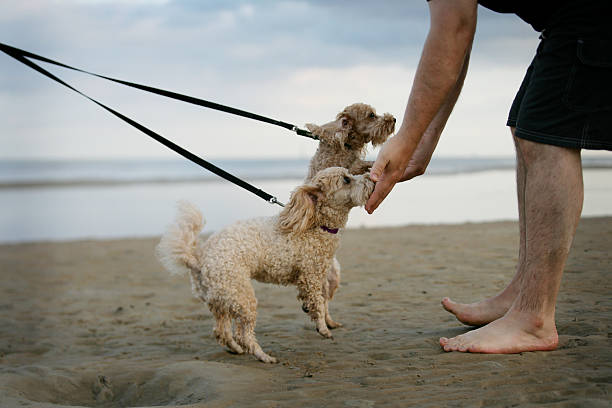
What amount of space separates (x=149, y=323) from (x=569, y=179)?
13.6ft

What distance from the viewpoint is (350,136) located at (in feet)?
17.0

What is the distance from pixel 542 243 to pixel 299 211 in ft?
5.36

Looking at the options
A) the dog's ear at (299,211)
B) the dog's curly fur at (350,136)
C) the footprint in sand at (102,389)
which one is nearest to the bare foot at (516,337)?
the dog's ear at (299,211)

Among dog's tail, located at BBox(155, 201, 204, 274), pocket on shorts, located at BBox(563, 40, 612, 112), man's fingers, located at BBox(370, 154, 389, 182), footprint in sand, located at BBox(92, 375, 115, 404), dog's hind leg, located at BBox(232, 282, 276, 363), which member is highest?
pocket on shorts, located at BBox(563, 40, 612, 112)

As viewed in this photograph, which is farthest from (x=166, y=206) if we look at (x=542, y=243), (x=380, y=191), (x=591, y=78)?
(x=591, y=78)

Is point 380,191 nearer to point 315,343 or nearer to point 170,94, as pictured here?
point 315,343

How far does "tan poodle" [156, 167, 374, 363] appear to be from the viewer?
418 cm

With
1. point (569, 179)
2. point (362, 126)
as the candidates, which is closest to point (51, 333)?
point (362, 126)

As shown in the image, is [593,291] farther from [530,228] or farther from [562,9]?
[562,9]

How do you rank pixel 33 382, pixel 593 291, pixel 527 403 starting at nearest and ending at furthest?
pixel 527 403 < pixel 33 382 < pixel 593 291

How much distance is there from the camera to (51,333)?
5.56m

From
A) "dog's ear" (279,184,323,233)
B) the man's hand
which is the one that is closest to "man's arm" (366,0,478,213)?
the man's hand

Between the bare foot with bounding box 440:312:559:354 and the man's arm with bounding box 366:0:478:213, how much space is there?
1147 millimetres

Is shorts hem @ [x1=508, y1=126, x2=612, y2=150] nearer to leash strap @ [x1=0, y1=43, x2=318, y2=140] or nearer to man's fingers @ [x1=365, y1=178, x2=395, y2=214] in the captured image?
man's fingers @ [x1=365, y1=178, x2=395, y2=214]
